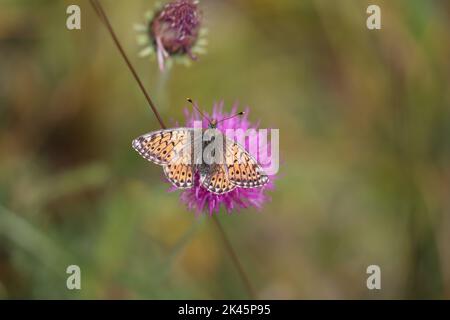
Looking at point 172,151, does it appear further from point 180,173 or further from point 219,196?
point 219,196

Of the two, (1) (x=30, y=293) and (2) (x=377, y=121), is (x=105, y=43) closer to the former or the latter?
(1) (x=30, y=293)

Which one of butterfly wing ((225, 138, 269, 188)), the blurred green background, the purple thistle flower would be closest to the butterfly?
butterfly wing ((225, 138, 269, 188))

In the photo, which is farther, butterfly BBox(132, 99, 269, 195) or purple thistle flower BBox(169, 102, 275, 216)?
purple thistle flower BBox(169, 102, 275, 216)

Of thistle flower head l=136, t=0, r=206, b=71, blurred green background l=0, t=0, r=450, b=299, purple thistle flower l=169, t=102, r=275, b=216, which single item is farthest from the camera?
blurred green background l=0, t=0, r=450, b=299

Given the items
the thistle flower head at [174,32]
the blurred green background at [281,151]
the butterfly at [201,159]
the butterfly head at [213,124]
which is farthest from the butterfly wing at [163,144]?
the blurred green background at [281,151]

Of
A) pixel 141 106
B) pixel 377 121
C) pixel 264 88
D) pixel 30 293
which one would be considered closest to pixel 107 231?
Answer: pixel 30 293

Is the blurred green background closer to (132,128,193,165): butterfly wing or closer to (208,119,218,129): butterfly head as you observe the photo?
(208,119,218,129): butterfly head

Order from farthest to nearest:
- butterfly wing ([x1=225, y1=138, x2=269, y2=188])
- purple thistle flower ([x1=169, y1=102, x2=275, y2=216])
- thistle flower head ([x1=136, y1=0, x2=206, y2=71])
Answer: thistle flower head ([x1=136, y1=0, x2=206, y2=71])
purple thistle flower ([x1=169, y1=102, x2=275, y2=216])
butterfly wing ([x1=225, y1=138, x2=269, y2=188])
